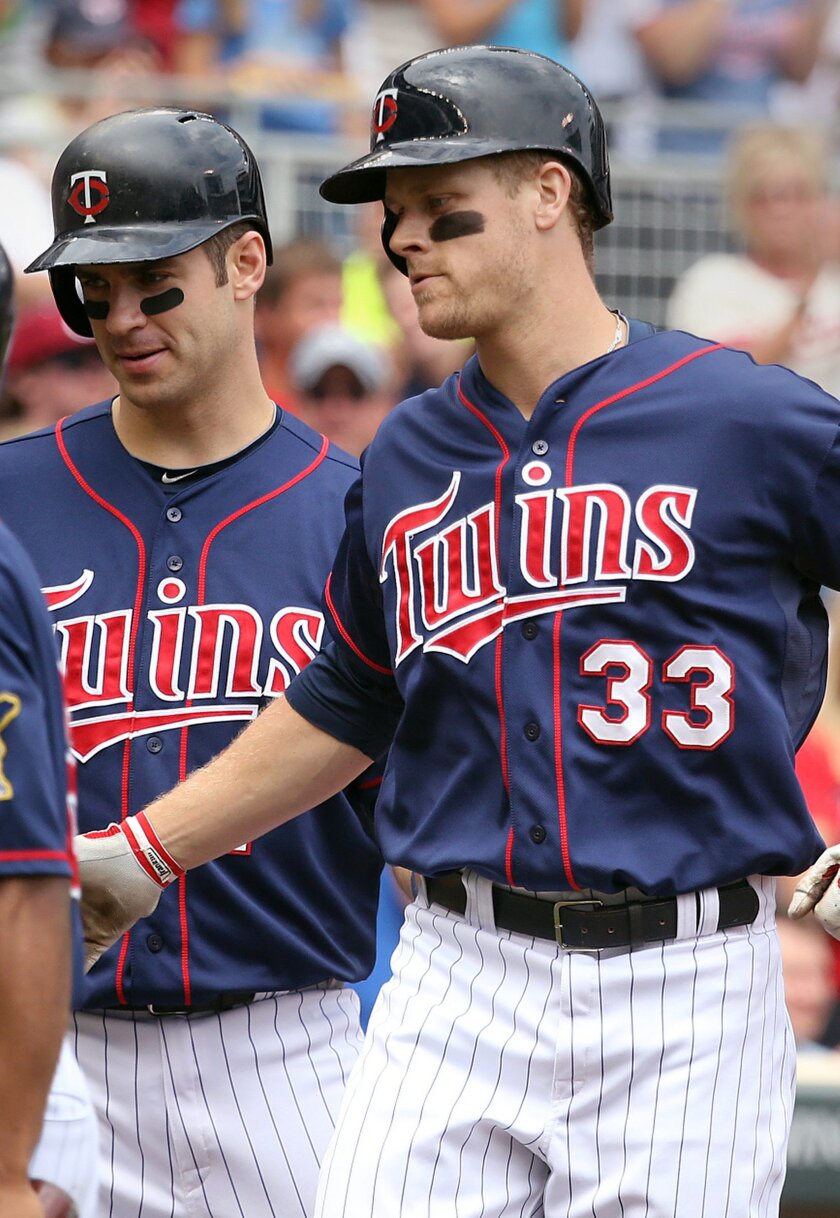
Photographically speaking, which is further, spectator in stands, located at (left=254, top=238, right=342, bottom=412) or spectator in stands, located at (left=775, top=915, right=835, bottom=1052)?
spectator in stands, located at (left=254, top=238, right=342, bottom=412)

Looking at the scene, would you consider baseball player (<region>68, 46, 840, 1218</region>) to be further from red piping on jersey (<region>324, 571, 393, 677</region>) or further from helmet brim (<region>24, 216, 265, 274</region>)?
helmet brim (<region>24, 216, 265, 274</region>)

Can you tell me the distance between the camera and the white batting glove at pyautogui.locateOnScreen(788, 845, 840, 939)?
10.1ft

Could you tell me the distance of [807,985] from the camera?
5.60 metres

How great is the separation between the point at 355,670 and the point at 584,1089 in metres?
0.86

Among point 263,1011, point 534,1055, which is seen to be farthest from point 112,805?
point 534,1055

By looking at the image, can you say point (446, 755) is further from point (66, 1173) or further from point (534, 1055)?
point (66, 1173)

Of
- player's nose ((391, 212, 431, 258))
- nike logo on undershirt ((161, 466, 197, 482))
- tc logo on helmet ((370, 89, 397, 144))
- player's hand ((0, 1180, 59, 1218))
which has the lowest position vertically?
player's hand ((0, 1180, 59, 1218))

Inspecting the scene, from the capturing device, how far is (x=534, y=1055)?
297 centimetres

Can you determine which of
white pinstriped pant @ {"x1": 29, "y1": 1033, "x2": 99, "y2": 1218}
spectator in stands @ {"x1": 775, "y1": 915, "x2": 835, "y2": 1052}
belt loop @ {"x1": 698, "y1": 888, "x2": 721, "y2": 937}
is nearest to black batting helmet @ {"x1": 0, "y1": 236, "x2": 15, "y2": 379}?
white pinstriped pant @ {"x1": 29, "y1": 1033, "x2": 99, "y2": 1218}

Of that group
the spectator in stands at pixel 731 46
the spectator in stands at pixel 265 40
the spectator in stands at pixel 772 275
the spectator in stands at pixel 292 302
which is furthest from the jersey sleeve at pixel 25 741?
the spectator in stands at pixel 731 46

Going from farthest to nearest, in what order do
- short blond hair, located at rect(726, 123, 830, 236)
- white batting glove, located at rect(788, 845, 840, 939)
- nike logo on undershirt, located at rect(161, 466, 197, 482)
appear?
1. short blond hair, located at rect(726, 123, 830, 236)
2. nike logo on undershirt, located at rect(161, 466, 197, 482)
3. white batting glove, located at rect(788, 845, 840, 939)

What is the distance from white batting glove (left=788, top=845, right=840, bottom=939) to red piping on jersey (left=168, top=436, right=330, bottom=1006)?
3.66 feet

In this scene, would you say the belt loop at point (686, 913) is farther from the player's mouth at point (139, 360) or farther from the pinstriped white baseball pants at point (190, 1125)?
the player's mouth at point (139, 360)

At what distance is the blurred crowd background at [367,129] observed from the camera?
290 inches
